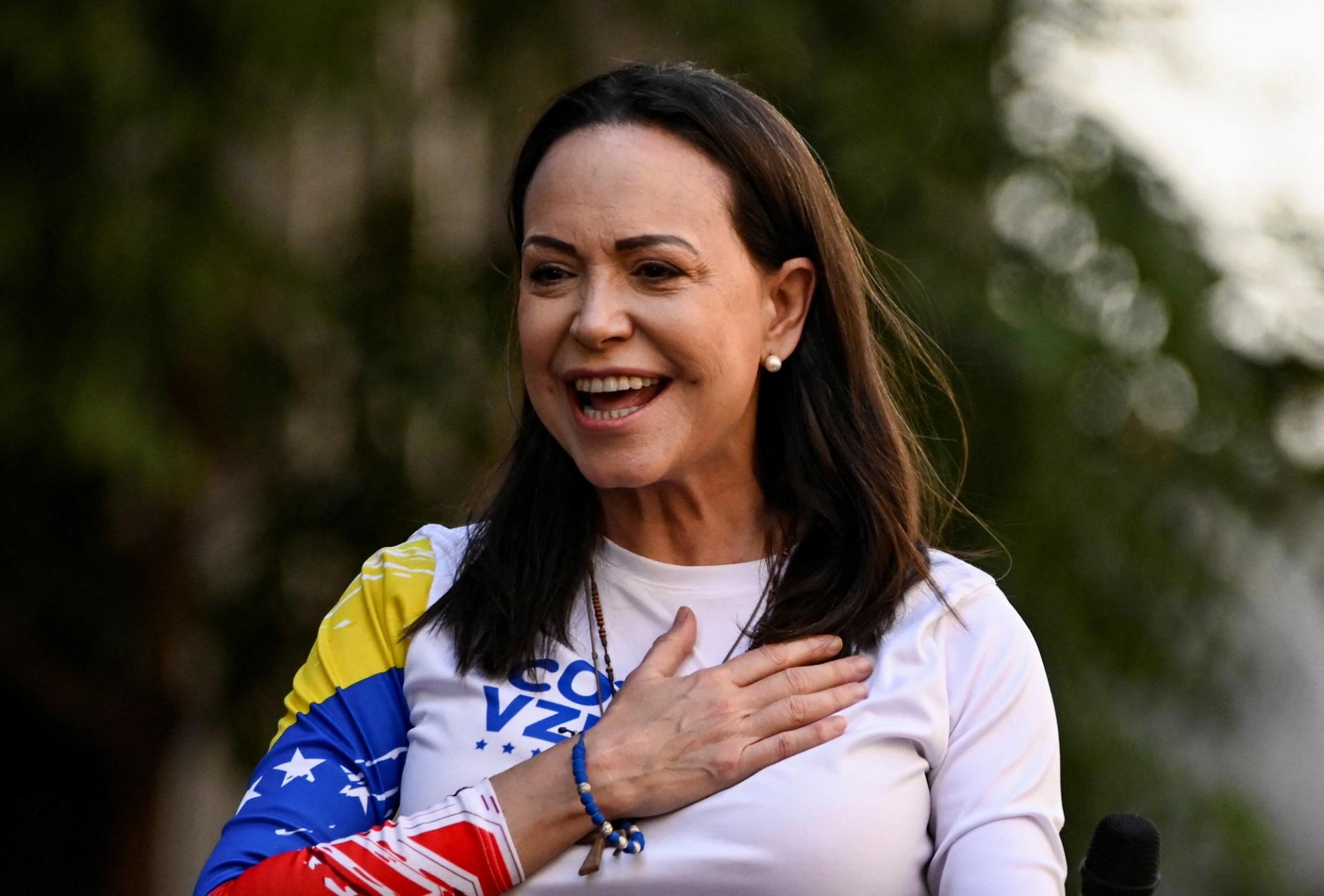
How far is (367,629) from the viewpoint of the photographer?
6.88 ft

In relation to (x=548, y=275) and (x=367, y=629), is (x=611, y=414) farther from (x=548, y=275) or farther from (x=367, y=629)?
(x=367, y=629)

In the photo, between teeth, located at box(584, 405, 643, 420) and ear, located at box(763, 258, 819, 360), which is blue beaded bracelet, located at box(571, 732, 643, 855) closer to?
teeth, located at box(584, 405, 643, 420)

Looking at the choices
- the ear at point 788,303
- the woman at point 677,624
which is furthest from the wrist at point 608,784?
the ear at point 788,303

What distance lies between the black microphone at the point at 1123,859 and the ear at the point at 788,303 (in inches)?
30.1

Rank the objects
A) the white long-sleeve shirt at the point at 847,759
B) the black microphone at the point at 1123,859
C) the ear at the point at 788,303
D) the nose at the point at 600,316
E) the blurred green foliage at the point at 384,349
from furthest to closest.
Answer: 1. the blurred green foliage at the point at 384,349
2. the ear at the point at 788,303
3. the nose at the point at 600,316
4. the white long-sleeve shirt at the point at 847,759
5. the black microphone at the point at 1123,859

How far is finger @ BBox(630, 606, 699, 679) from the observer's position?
196 centimetres

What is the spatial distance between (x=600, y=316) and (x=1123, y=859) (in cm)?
83

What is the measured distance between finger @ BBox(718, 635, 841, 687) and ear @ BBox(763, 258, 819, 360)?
1.30 ft

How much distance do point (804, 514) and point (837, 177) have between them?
6.83 ft

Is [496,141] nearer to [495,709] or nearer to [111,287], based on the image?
[111,287]

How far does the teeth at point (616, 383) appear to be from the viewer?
198 cm

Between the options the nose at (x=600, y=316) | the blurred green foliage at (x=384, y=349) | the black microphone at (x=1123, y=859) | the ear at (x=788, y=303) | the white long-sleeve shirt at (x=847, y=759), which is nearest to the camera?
the black microphone at (x=1123, y=859)

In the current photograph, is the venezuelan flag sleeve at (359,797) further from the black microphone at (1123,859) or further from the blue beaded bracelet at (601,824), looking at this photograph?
the black microphone at (1123,859)

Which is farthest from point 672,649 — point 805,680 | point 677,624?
point 805,680
